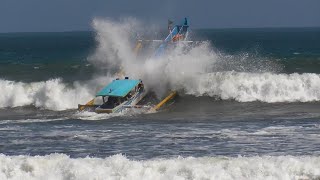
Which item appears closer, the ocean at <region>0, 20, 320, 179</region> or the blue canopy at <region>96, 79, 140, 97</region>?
the ocean at <region>0, 20, 320, 179</region>

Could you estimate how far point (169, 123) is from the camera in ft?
104

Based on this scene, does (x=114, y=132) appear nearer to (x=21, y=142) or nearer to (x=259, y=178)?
(x=21, y=142)

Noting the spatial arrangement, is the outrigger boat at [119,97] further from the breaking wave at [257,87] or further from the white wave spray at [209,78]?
the breaking wave at [257,87]

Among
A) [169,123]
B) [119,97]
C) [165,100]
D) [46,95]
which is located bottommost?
[169,123]

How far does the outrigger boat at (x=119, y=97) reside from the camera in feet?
113

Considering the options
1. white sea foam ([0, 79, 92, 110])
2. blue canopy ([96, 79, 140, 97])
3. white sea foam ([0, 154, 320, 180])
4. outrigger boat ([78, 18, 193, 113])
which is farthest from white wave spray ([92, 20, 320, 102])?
white sea foam ([0, 154, 320, 180])

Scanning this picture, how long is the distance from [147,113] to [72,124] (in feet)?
14.7

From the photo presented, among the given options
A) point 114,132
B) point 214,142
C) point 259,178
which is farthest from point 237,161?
point 114,132

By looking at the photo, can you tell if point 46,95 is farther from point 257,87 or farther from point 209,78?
point 257,87

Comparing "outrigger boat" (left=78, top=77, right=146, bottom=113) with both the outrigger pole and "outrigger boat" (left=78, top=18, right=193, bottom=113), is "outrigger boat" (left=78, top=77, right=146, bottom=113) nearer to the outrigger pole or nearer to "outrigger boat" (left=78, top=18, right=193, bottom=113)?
"outrigger boat" (left=78, top=18, right=193, bottom=113)

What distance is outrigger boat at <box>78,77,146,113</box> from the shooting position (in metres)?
34.6

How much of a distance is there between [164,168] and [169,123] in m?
10.8

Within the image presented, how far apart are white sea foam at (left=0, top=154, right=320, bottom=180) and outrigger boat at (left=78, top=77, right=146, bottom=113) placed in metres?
12.6

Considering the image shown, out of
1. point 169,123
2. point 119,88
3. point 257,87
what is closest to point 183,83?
point 257,87
